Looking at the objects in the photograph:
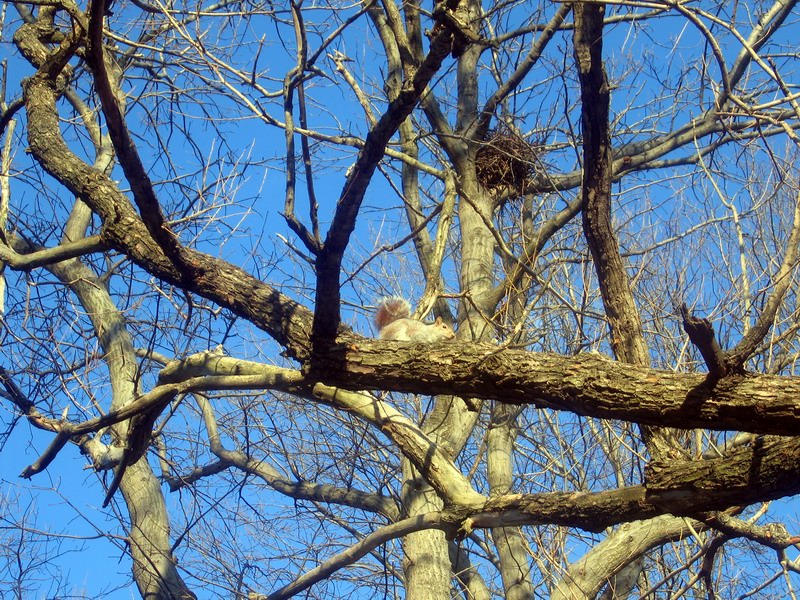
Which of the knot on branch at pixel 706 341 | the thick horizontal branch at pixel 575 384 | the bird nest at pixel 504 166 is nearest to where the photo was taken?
the knot on branch at pixel 706 341

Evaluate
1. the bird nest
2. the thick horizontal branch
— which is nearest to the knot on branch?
the thick horizontal branch

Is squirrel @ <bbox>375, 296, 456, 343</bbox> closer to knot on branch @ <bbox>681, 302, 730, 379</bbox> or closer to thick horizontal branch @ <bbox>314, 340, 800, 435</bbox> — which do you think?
thick horizontal branch @ <bbox>314, 340, 800, 435</bbox>

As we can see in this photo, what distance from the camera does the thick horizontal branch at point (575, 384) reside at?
2.64m

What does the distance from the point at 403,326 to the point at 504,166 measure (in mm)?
1508

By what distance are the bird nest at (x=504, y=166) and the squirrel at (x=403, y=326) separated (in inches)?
48.9

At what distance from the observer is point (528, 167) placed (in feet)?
21.0

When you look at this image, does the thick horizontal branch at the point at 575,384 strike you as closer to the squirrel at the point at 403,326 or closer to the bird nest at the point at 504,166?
the squirrel at the point at 403,326

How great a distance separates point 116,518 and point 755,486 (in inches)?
146

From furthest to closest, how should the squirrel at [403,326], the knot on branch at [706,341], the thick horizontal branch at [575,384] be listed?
the squirrel at [403,326], the thick horizontal branch at [575,384], the knot on branch at [706,341]

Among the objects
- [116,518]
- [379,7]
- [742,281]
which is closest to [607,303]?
[742,281]

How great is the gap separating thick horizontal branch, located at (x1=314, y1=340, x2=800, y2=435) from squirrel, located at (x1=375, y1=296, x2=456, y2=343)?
190 cm

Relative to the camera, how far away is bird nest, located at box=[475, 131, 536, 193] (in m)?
6.26

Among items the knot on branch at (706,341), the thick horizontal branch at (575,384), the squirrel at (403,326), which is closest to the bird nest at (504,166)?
the squirrel at (403,326)

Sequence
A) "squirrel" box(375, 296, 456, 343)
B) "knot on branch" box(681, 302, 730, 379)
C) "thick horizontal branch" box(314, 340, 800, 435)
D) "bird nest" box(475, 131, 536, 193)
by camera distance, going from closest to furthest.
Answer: "knot on branch" box(681, 302, 730, 379) < "thick horizontal branch" box(314, 340, 800, 435) < "squirrel" box(375, 296, 456, 343) < "bird nest" box(475, 131, 536, 193)
